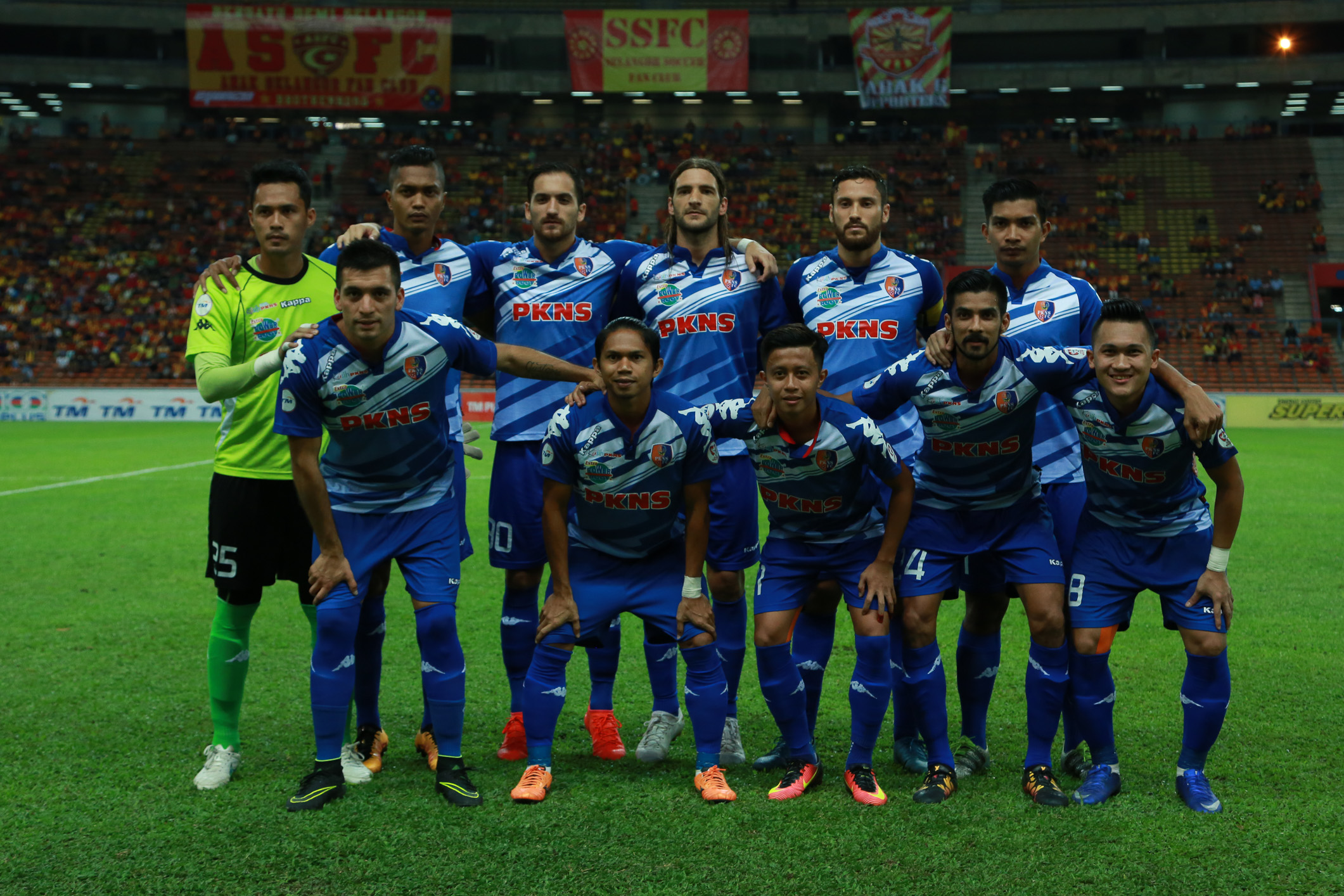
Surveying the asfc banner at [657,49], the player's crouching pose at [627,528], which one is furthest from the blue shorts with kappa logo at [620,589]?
the asfc banner at [657,49]

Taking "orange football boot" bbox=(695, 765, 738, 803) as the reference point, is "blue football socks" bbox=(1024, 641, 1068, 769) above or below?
above

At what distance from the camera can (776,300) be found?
5.17 meters

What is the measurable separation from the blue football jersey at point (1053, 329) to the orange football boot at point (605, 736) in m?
2.25

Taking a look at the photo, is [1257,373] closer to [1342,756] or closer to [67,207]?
[1342,756]

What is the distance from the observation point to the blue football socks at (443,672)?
13.9 feet

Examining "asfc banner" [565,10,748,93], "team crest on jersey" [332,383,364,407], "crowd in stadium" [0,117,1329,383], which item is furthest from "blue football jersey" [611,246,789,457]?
"asfc banner" [565,10,748,93]

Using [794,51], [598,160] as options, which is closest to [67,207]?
[598,160]

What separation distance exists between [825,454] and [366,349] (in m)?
1.90

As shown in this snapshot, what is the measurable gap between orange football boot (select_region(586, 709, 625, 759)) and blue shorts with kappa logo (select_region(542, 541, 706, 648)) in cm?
49

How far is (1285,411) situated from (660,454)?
25.8 metres

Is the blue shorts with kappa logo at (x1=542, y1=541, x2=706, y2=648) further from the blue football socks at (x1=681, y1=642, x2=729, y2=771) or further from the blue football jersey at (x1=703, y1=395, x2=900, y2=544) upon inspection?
the blue football jersey at (x1=703, y1=395, x2=900, y2=544)

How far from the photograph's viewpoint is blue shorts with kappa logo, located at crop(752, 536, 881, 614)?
14.5ft

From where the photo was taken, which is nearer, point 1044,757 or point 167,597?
A: point 1044,757

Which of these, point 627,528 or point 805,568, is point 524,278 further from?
point 805,568
